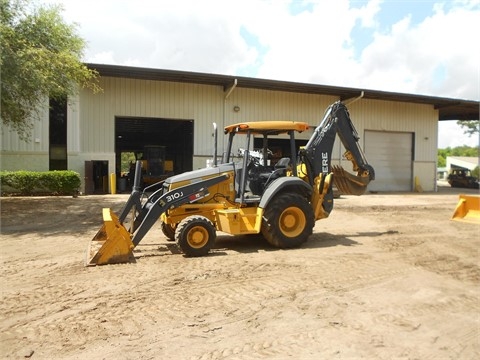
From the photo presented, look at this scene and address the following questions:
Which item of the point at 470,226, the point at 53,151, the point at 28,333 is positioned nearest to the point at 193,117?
the point at 53,151

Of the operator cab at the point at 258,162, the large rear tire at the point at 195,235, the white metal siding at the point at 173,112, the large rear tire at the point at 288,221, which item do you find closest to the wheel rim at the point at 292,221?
the large rear tire at the point at 288,221

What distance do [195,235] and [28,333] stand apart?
10.7 feet

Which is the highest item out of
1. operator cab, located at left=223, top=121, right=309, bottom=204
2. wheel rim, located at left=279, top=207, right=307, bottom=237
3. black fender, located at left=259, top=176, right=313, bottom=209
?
operator cab, located at left=223, top=121, right=309, bottom=204

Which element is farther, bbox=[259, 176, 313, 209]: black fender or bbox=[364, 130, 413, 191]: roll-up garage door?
bbox=[364, 130, 413, 191]: roll-up garage door

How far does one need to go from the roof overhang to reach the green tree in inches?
176

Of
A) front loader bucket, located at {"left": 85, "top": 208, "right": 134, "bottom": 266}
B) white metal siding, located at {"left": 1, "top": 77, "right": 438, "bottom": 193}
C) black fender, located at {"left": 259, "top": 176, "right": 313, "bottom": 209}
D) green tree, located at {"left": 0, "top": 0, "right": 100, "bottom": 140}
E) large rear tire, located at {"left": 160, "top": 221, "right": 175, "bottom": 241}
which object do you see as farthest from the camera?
white metal siding, located at {"left": 1, "top": 77, "right": 438, "bottom": 193}

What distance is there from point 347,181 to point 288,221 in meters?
2.17

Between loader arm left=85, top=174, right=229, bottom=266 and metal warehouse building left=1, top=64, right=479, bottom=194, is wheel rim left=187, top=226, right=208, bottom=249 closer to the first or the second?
loader arm left=85, top=174, right=229, bottom=266

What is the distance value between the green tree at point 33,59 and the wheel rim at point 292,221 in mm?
8249

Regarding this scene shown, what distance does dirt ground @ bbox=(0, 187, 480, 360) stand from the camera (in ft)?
12.0

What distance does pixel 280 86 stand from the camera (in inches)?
871

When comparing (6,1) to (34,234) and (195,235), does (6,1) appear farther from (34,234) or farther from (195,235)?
(195,235)

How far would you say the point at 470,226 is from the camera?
34.8 ft

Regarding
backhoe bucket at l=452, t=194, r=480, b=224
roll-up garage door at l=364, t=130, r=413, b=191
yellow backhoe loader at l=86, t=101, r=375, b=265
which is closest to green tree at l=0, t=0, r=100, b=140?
yellow backhoe loader at l=86, t=101, r=375, b=265
